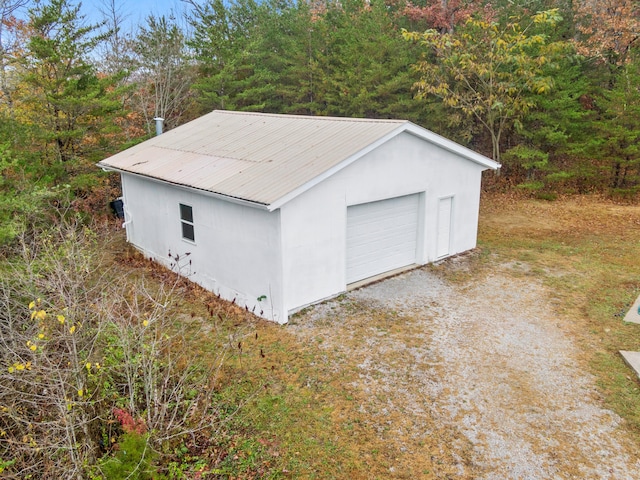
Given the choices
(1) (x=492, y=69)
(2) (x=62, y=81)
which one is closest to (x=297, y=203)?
(2) (x=62, y=81)

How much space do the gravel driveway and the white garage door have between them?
62 centimetres

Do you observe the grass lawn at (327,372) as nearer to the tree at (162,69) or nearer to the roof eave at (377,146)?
the roof eave at (377,146)

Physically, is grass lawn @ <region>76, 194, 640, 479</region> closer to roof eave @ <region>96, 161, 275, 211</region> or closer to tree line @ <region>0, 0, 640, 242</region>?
roof eave @ <region>96, 161, 275, 211</region>

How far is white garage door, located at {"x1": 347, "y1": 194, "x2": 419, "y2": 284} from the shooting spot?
11000mm

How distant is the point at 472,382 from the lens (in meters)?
7.52

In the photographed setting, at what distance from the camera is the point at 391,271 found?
11992 millimetres

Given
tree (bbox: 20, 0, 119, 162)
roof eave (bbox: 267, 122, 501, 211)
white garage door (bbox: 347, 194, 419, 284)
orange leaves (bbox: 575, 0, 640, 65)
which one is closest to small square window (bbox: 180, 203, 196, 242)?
roof eave (bbox: 267, 122, 501, 211)

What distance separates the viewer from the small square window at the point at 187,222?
1157cm

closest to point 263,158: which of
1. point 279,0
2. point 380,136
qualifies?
point 380,136

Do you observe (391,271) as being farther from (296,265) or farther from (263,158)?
(263,158)

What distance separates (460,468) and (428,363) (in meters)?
2.34

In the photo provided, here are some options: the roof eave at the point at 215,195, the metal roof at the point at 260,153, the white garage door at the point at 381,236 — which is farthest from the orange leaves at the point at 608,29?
the roof eave at the point at 215,195

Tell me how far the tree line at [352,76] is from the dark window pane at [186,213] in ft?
11.0

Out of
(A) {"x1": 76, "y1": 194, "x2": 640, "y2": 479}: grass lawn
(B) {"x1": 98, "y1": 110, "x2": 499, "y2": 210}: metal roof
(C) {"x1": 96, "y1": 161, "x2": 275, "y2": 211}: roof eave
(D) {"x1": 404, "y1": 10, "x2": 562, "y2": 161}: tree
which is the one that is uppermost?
(D) {"x1": 404, "y1": 10, "x2": 562, "y2": 161}: tree
